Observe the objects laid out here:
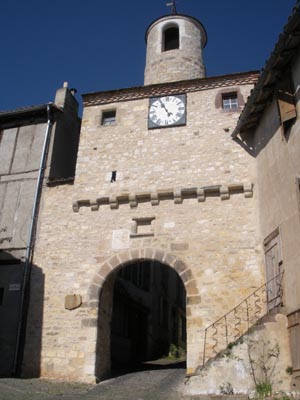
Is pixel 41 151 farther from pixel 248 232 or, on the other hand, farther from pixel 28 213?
pixel 248 232

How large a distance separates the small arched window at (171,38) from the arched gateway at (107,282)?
8628 millimetres

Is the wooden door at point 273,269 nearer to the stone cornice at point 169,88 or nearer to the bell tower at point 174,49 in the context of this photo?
the stone cornice at point 169,88

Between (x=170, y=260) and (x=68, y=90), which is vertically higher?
(x=68, y=90)

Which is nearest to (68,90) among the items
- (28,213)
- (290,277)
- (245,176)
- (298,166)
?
(28,213)

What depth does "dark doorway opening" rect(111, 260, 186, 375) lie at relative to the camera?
13.7m

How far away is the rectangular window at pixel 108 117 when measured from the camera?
12.8 meters

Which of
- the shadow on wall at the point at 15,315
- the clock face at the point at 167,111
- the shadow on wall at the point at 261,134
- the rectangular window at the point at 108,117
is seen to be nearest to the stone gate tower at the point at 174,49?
the clock face at the point at 167,111

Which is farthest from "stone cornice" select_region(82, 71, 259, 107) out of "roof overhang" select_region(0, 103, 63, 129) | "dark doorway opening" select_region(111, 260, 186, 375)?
"dark doorway opening" select_region(111, 260, 186, 375)

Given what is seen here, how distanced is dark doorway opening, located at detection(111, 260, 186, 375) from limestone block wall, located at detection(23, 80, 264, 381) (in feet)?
6.03

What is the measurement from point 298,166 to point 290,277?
84.2 inches

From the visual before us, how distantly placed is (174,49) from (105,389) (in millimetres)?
11356

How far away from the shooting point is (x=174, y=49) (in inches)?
594

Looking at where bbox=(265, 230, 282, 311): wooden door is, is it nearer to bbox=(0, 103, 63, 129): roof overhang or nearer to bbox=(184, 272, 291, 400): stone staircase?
bbox=(184, 272, 291, 400): stone staircase

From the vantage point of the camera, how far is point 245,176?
10.8m
